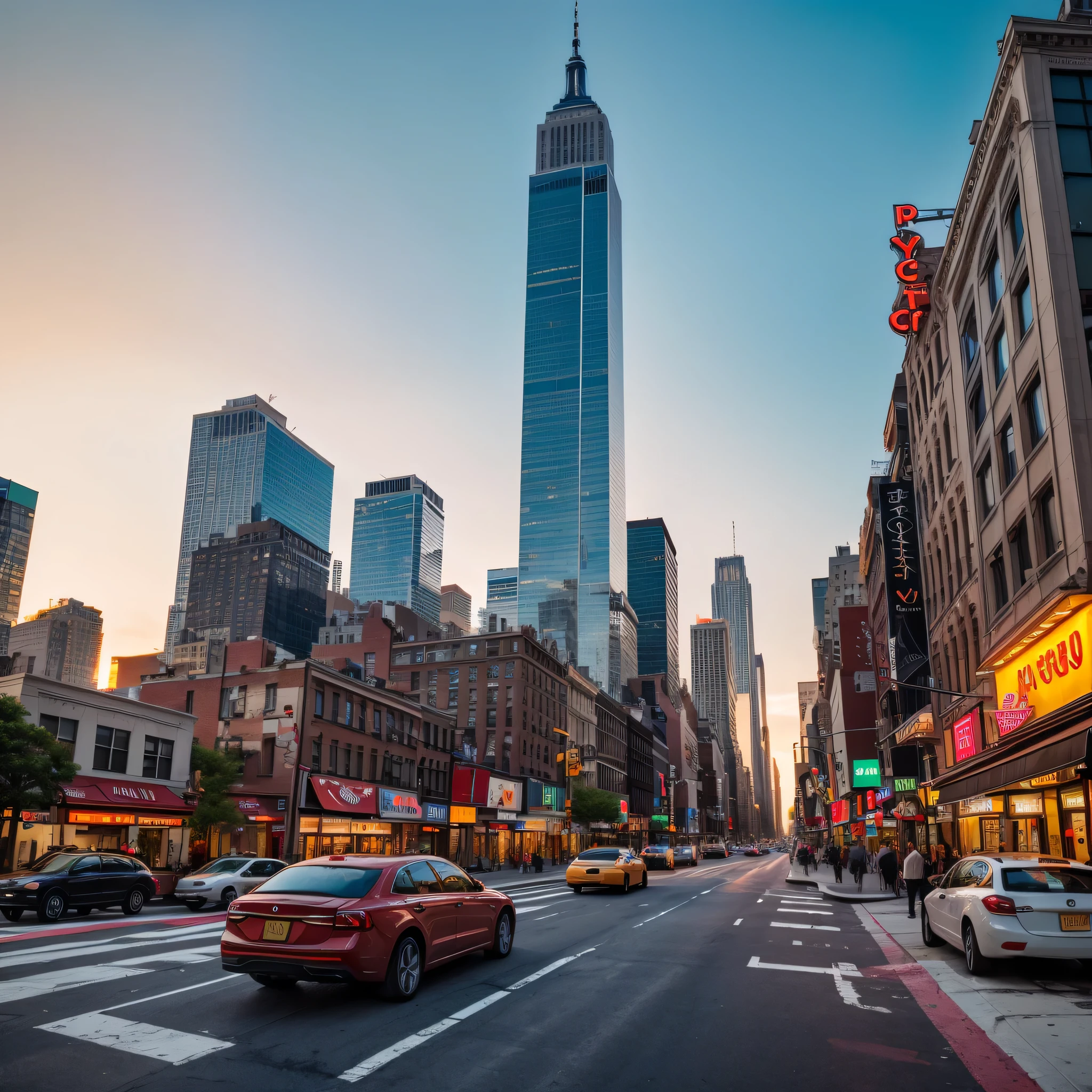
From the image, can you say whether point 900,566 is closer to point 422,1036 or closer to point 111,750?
point 111,750

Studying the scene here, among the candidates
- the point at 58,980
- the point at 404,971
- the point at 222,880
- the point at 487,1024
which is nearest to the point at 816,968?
the point at 487,1024

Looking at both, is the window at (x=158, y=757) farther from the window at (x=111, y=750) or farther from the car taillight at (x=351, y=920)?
the car taillight at (x=351, y=920)

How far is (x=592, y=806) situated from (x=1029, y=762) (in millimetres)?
71663

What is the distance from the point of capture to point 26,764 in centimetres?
2514

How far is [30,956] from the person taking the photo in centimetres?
1234

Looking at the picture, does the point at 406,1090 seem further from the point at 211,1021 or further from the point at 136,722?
the point at 136,722

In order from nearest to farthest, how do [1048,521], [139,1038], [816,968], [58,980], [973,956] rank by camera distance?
[139,1038], [58,980], [973,956], [816,968], [1048,521]

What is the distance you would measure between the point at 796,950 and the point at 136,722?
29.7 m

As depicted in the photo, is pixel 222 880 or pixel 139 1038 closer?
pixel 139 1038

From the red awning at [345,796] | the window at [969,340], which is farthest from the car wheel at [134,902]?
the window at [969,340]

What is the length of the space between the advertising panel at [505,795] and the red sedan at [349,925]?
56219mm

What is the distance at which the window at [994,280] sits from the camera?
1011 inches

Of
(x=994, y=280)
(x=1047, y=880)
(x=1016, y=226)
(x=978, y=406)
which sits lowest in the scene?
(x=1047, y=880)

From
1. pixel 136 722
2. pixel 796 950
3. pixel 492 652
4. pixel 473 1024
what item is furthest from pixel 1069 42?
pixel 492 652
